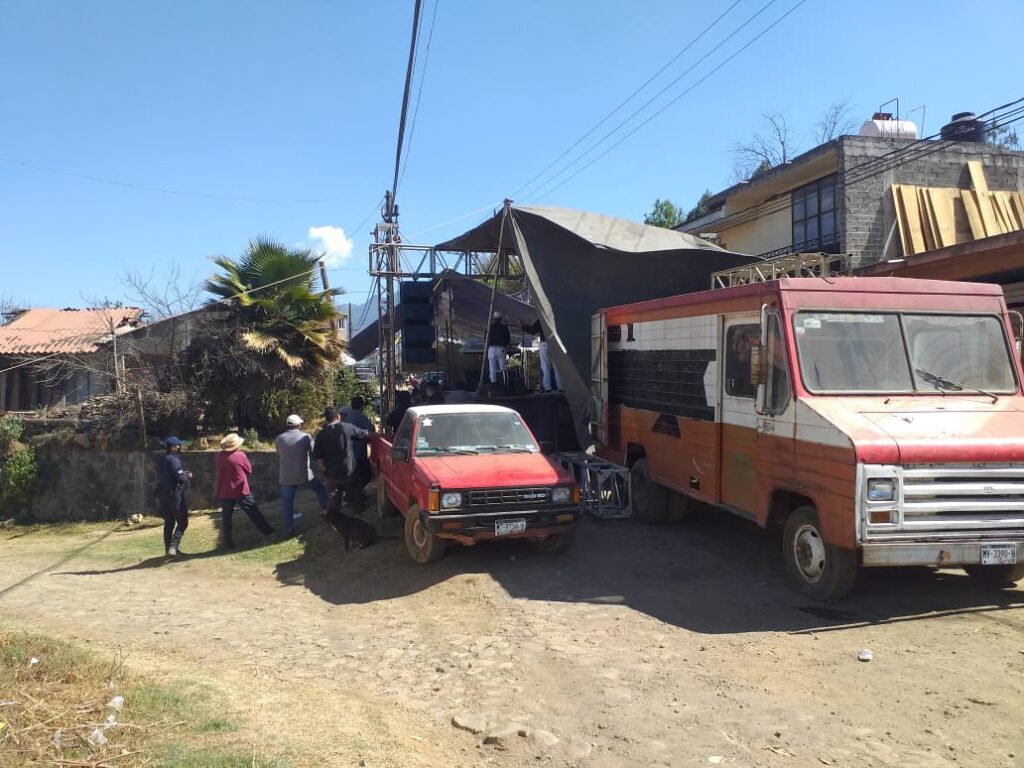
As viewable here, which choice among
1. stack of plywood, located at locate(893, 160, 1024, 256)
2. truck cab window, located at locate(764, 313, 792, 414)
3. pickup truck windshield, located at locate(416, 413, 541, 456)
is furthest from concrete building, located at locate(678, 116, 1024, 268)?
truck cab window, located at locate(764, 313, 792, 414)

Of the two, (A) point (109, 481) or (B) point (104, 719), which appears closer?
(B) point (104, 719)

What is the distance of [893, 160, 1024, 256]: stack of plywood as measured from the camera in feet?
53.7

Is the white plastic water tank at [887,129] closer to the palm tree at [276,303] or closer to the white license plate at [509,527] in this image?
the palm tree at [276,303]

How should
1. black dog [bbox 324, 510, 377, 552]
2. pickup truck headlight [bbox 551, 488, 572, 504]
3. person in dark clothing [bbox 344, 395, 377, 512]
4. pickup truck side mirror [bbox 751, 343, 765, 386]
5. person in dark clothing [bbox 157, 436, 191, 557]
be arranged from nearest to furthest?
pickup truck side mirror [bbox 751, 343, 765, 386] < pickup truck headlight [bbox 551, 488, 572, 504] < black dog [bbox 324, 510, 377, 552] < person in dark clothing [bbox 157, 436, 191, 557] < person in dark clothing [bbox 344, 395, 377, 512]

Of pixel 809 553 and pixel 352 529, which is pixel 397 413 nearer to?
pixel 352 529

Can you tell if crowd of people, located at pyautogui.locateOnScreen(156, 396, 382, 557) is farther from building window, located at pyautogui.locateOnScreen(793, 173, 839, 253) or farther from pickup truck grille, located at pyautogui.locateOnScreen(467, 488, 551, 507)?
building window, located at pyautogui.locateOnScreen(793, 173, 839, 253)

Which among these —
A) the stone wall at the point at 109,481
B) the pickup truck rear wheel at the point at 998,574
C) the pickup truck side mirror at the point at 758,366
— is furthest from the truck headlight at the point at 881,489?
the stone wall at the point at 109,481

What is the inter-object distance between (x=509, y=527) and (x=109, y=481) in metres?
12.1

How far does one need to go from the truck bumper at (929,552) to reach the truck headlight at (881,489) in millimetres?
351

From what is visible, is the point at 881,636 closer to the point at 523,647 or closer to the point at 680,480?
the point at 523,647

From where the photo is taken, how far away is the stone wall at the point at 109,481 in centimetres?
1571

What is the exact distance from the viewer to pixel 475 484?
7656 mm

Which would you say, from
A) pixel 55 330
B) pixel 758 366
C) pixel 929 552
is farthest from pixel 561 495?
pixel 55 330

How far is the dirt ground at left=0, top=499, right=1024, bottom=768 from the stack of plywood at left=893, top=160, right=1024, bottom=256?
1064 centimetres
